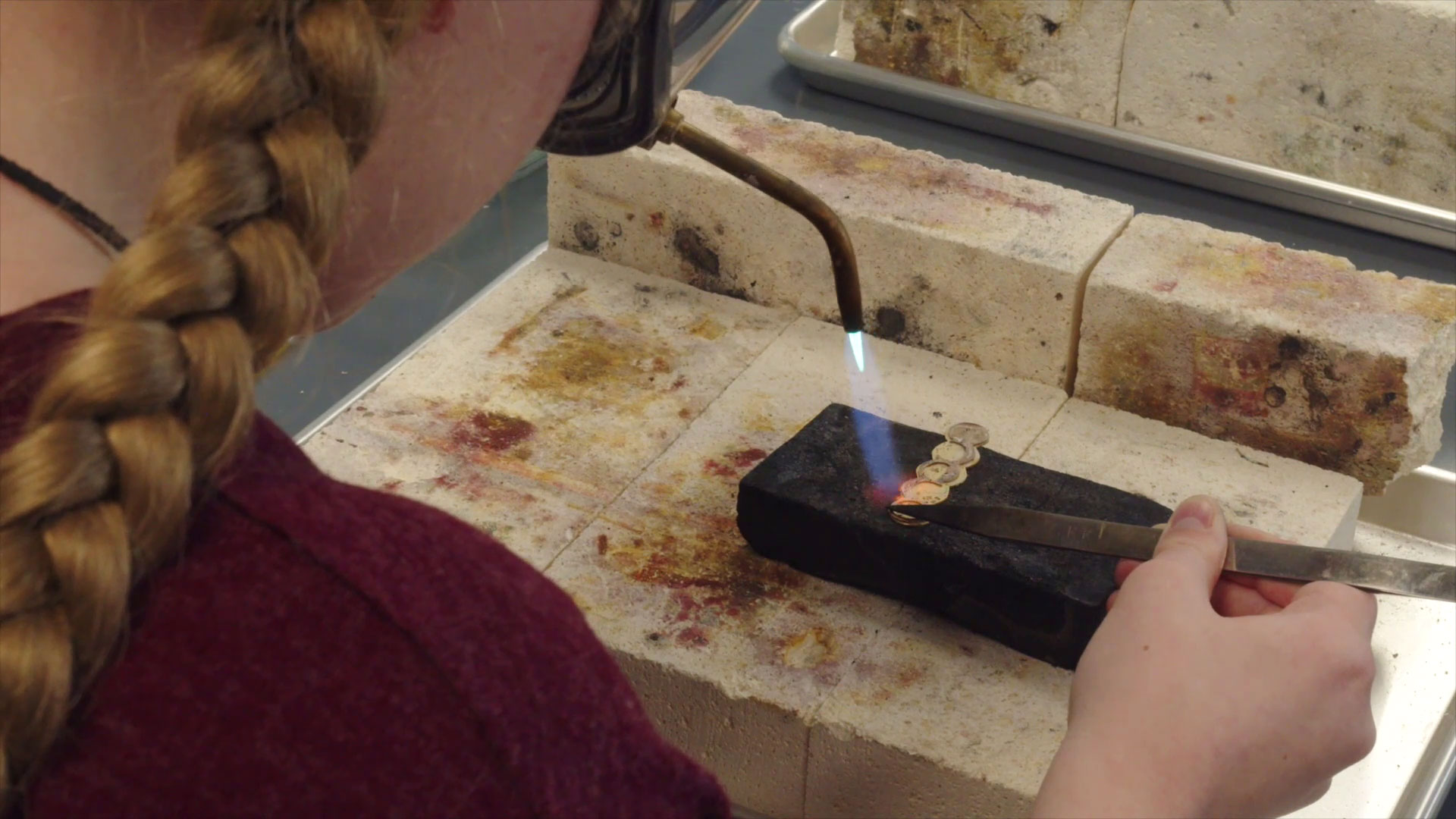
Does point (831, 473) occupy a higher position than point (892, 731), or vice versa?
point (831, 473)

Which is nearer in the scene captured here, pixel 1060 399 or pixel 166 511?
pixel 166 511

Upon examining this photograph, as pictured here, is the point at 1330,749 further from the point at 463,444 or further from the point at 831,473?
the point at 463,444

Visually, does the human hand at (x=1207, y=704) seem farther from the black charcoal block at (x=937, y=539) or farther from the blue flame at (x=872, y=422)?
the blue flame at (x=872, y=422)

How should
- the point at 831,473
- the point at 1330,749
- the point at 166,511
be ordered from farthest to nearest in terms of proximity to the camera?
the point at 831,473 → the point at 1330,749 → the point at 166,511

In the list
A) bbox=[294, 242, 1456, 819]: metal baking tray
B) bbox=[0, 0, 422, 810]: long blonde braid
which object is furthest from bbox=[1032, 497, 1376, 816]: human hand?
bbox=[294, 242, 1456, 819]: metal baking tray

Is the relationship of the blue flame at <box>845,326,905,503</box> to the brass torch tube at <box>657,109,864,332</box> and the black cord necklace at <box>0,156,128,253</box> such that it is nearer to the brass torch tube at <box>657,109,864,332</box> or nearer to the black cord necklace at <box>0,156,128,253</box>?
the brass torch tube at <box>657,109,864,332</box>

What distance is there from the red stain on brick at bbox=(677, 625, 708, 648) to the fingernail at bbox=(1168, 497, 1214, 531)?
54 centimetres

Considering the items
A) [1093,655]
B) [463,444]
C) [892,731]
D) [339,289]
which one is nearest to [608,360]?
[463,444]

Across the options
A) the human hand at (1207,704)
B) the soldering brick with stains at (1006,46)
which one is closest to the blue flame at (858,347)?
the human hand at (1207,704)

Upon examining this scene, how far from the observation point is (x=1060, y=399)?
2.04 metres

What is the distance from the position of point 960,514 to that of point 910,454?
0.20m

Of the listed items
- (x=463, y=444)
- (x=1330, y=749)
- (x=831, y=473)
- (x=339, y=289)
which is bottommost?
(x=463, y=444)

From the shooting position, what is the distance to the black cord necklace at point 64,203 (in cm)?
68

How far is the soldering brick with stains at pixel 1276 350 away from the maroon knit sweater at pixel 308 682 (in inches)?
57.8
